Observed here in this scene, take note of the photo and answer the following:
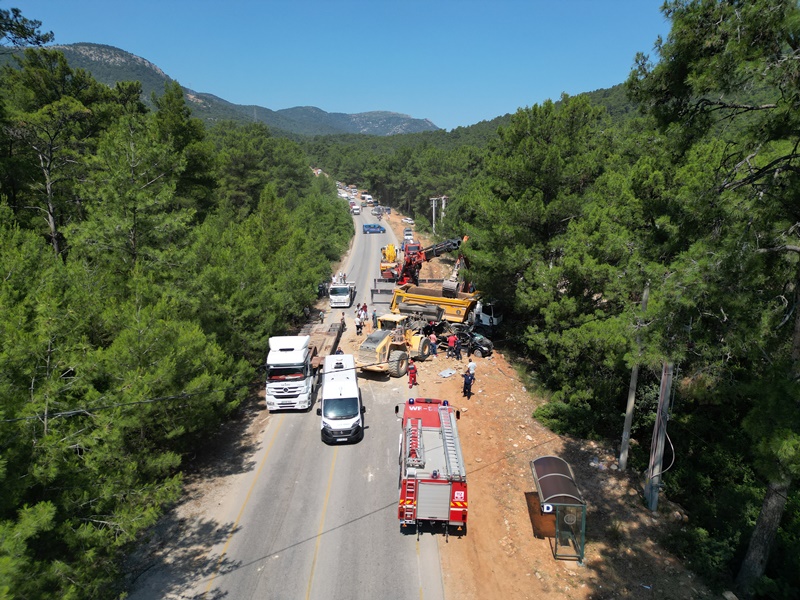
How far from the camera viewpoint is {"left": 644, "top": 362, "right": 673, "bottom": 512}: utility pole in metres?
13.0

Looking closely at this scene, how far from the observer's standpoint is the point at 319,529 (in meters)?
13.2

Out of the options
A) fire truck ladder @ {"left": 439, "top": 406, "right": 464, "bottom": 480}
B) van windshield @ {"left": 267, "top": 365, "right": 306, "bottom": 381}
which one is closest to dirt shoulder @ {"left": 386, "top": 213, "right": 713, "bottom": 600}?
fire truck ladder @ {"left": 439, "top": 406, "right": 464, "bottom": 480}

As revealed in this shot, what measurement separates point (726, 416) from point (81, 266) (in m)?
21.5

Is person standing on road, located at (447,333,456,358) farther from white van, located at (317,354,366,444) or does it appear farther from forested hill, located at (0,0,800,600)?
white van, located at (317,354,366,444)

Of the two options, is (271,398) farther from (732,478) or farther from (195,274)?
(732,478)

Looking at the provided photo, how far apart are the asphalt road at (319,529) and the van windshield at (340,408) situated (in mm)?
1225

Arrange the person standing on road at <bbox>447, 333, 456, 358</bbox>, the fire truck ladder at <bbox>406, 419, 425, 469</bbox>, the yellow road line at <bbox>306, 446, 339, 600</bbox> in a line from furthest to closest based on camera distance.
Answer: the person standing on road at <bbox>447, 333, 456, 358</bbox>, the fire truck ladder at <bbox>406, 419, 425, 469</bbox>, the yellow road line at <bbox>306, 446, 339, 600</bbox>

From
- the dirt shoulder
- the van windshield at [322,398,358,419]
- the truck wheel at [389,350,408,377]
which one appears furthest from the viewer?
the truck wheel at [389,350,408,377]

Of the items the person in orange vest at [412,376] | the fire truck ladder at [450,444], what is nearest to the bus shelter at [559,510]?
the fire truck ladder at [450,444]

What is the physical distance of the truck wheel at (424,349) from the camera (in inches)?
994

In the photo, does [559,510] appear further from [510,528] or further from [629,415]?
[629,415]

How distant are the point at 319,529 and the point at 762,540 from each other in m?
11.0

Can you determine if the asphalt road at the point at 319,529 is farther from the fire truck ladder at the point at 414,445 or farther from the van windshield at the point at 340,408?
the fire truck ladder at the point at 414,445

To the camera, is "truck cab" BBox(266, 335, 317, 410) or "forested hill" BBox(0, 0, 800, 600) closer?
"forested hill" BBox(0, 0, 800, 600)
